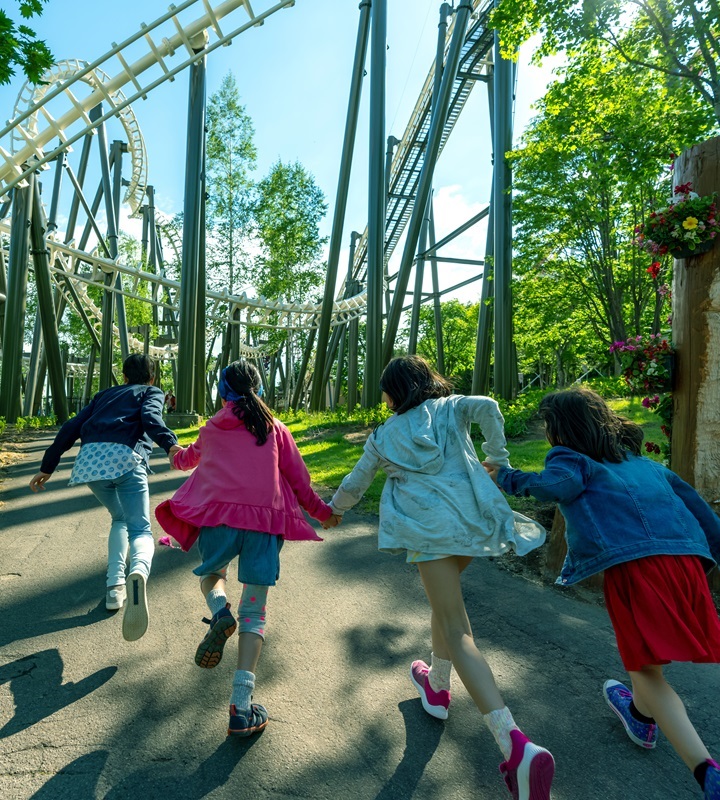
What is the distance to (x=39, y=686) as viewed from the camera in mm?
3074

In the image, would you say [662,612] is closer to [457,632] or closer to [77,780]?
[457,632]

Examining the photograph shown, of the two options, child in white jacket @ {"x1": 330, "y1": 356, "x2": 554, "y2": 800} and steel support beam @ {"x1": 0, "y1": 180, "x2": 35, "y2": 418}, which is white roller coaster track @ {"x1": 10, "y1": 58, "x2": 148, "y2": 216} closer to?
steel support beam @ {"x1": 0, "y1": 180, "x2": 35, "y2": 418}

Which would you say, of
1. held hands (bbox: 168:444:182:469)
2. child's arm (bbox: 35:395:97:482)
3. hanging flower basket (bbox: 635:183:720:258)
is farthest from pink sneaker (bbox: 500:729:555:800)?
hanging flower basket (bbox: 635:183:720:258)

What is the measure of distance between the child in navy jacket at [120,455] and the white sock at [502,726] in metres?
2.29

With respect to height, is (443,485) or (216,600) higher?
(443,485)

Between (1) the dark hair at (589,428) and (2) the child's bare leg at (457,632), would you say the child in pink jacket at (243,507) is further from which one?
(1) the dark hair at (589,428)

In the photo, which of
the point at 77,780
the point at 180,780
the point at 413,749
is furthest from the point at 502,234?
the point at 77,780

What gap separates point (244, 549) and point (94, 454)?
4.82 ft

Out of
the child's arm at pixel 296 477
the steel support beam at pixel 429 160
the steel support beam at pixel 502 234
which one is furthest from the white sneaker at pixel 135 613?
the steel support beam at pixel 429 160

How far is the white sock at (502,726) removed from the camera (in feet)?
7.16

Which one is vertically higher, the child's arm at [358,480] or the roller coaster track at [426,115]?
the roller coaster track at [426,115]

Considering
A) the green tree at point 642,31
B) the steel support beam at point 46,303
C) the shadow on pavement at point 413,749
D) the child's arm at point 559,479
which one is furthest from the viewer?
the steel support beam at point 46,303

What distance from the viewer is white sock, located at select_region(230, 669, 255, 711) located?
8.55 feet

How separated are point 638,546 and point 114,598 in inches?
126
